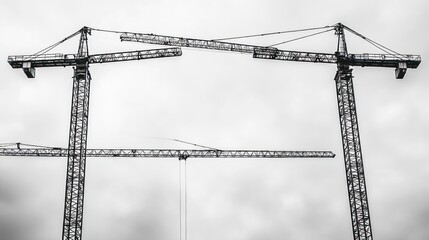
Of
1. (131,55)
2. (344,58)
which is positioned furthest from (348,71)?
(131,55)

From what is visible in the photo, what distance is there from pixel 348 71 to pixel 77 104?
32.2 meters

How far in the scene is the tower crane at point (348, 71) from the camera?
5909cm

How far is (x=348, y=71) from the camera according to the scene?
63750 millimetres

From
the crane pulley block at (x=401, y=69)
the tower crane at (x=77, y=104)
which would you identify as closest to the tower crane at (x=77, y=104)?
the tower crane at (x=77, y=104)

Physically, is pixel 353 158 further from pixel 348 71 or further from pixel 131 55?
pixel 131 55

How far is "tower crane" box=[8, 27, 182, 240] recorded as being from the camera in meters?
57.6

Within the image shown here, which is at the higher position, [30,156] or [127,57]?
[127,57]

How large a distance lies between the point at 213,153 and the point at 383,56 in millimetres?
27114

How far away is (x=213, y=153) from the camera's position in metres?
76.3

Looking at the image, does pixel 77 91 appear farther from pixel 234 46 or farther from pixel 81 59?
pixel 234 46

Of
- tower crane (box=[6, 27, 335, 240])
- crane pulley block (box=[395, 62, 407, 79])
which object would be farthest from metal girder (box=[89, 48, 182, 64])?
crane pulley block (box=[395, 62, 407, 79])

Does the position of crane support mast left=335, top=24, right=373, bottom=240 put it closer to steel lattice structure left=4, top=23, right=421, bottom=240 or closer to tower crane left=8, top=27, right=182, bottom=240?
steel lattice structure left=4, top=23, right=421, bottom=240

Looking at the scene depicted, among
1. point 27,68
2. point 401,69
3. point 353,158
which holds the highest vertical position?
point 27,68

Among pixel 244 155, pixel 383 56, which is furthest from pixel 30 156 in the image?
pixel 383 56
